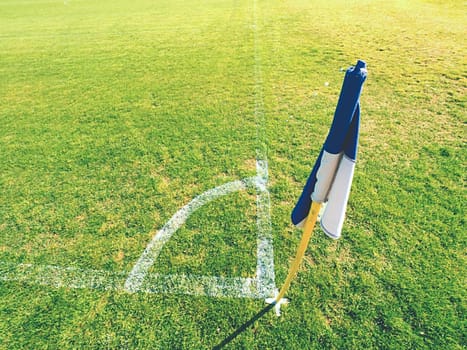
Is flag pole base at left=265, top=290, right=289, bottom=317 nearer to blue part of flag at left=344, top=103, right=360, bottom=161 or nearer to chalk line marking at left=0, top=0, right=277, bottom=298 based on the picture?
chalk line marking at left=0, top=0, right=277, bottom=298

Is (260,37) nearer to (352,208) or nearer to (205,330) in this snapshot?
(352,208)

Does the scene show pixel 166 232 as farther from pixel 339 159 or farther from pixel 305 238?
pixel 339 159

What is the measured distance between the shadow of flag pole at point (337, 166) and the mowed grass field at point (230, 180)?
1219 mm

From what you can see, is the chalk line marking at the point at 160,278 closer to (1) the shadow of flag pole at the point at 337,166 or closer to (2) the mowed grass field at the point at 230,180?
(2) the mowed grass field at the point at 230,180

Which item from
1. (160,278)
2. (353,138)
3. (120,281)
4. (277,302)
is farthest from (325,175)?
(120,281)

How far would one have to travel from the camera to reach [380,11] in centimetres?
1141

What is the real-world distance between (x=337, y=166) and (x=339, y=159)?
60mm

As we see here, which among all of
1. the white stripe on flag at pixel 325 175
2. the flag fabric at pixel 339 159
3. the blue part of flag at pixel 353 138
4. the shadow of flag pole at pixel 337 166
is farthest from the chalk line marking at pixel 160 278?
the blue part of flag at pixel 353 138

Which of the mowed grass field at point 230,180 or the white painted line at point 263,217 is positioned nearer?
the mowed grass field at point 230,180

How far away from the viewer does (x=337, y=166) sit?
201 centimetres

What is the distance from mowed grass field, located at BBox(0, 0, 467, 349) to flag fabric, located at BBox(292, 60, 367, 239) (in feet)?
4.39

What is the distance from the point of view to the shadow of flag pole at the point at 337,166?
170cm

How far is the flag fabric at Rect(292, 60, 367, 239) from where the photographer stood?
5.54 feet

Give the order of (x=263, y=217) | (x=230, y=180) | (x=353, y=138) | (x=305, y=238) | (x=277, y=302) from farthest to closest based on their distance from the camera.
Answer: (x=230, y=180) → (x=263, y=217) → (x=277, y=302) → (x=305, y=238) → (x=353, y=138)
